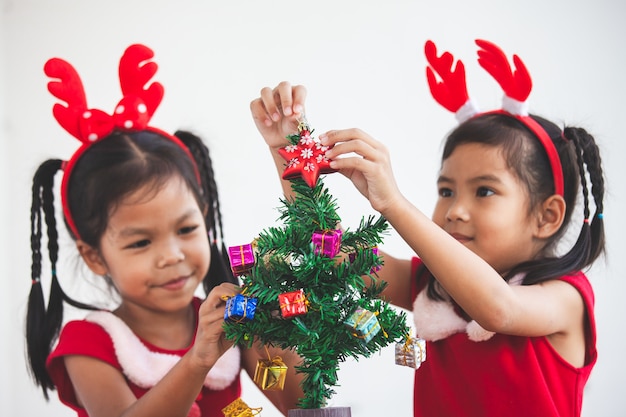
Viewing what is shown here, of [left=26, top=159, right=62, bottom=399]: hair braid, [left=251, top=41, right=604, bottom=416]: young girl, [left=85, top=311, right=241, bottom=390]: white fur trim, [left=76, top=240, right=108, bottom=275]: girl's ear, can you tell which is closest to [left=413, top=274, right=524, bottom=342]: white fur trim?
[left=251, top=41, right=604, bottom=416]: young girl

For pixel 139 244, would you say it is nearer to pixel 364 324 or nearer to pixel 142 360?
pixel 142 360

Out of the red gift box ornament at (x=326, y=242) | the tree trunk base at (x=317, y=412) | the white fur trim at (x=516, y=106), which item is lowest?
the tree trunk base at (x=317, y=412)

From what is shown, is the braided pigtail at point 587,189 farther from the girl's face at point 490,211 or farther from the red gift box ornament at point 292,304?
the red gift box ornament at point 292,304

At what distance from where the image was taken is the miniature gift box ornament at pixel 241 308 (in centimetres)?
79

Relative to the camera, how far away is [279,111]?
1.02 metres

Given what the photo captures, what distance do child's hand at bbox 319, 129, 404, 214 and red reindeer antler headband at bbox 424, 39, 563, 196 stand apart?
413 mm

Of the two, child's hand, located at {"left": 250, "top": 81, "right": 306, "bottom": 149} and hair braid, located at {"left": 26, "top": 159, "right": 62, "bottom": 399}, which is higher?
child's hand, located at {"left": 250, "top": 81, "right": 306, "bottom": 149}

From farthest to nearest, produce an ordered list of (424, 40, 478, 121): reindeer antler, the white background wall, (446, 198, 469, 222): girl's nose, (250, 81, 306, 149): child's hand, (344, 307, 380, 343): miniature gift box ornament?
the white background wall
(424, 40, 478, 121): reindeer antler
(446, 198, 469, 222): girl's nose
(250, 81, 306, 149): child's hand
(344, 307, 380, 343): miniature gift box ornament

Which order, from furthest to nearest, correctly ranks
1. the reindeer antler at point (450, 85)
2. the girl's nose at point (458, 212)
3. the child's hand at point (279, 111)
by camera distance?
the reindeer antler at point (450, 85), the girl's nose at point (458, 212), the child's hand at point (279, 111)

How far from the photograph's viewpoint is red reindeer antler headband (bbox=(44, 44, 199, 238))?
1164 millimetres

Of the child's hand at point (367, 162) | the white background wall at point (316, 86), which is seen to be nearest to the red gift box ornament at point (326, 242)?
the child's hand at point (367, 162)

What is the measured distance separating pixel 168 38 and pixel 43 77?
32cm

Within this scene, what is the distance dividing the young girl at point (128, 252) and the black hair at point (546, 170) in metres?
0.44

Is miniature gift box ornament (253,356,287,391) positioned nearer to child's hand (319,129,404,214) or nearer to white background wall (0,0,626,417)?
child's hand (319,129,404,214)
